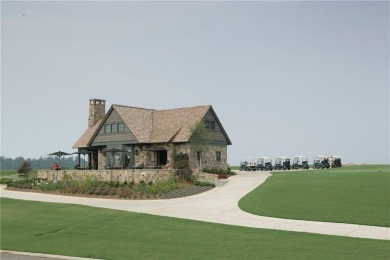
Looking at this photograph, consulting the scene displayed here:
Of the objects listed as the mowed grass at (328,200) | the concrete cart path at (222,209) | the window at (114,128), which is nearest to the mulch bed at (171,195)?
the concrete cart path at (222,209)

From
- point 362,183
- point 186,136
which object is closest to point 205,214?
point 362,183

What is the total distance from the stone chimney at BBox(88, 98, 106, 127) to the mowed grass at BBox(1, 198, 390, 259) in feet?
111

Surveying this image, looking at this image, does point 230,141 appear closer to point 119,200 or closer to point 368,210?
point 119,200

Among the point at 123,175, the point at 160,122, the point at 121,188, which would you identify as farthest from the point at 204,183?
the point at 160,122

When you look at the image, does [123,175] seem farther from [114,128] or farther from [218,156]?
[218,156]

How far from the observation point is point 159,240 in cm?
1952

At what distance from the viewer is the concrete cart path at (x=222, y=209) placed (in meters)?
20.7

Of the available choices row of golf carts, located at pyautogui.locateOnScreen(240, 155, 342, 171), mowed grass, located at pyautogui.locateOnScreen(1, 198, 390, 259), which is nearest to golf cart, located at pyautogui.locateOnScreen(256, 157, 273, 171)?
row of golf carts, located at pyautogui.locateOnScreen(240, 155, 342, 171)

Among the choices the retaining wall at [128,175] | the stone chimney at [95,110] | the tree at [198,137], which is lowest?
the retaining wall at [128,175]

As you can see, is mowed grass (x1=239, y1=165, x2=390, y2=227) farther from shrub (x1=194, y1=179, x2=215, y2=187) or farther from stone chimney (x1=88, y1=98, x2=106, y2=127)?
stone chimney (x1=88, y1=98, x2=106, y2=127)

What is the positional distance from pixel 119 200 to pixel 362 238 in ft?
68.0

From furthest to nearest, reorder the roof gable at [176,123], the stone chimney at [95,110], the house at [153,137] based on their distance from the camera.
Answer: the stone chimney at [95,110] → the house at [153,137] → the roof gable at [176,123]

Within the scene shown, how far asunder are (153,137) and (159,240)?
105ft

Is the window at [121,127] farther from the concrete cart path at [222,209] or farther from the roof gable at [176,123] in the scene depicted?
the concrete cart path at [222,209]
